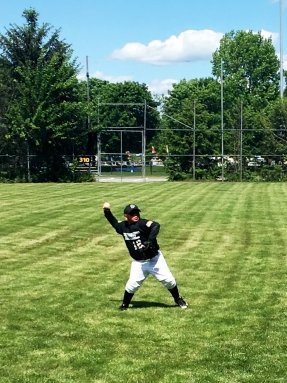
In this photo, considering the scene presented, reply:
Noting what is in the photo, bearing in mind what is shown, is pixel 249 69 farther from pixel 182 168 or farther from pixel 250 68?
pixel 182 168

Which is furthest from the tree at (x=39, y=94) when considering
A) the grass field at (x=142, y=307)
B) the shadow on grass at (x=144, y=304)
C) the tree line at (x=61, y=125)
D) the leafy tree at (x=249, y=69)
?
the leafy tree at (x=249, y=69)

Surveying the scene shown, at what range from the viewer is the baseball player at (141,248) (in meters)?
10.6

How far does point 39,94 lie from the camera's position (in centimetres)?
5212

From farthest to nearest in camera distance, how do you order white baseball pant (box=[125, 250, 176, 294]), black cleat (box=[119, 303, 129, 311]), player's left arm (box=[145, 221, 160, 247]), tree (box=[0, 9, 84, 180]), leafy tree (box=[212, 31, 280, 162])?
1. leafy tree (box=[212, 31, 280, 162])
2. tree (box=[0, 9, 84, 180])
3. black cleat (box=[119, 303, 129, 311])
4. white baseball pant (box=[125, 250, 176, 294])
5. player's left arm (box=[145, 221, 160, 247])

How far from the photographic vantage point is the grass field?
25.6 feet

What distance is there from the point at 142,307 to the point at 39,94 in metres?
43.0

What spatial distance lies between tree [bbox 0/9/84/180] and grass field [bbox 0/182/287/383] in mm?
28005

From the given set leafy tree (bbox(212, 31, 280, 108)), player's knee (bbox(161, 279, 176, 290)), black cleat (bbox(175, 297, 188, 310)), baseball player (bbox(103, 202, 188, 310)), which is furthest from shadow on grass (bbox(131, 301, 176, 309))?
leafy tree (bbox(212, 31, 280, 108))

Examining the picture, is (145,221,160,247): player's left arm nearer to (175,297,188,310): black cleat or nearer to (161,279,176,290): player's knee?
(161,279,176,290): player's knee

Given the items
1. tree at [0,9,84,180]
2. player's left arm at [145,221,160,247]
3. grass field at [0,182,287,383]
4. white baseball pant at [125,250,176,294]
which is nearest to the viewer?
grass field at [0,182,287,383]

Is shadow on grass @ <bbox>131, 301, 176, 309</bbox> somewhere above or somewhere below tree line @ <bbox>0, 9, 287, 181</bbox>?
below

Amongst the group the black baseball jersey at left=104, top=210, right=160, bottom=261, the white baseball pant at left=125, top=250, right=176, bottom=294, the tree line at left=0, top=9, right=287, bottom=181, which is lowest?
the white baseball pant at left=125, top=250, right=176, bottom=294

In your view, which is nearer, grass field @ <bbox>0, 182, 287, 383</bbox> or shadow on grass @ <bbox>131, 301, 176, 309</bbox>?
grass field @ <bbox>0, 182, 287, 383</bbox>

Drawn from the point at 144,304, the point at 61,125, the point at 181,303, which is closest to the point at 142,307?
the point at 144,304
